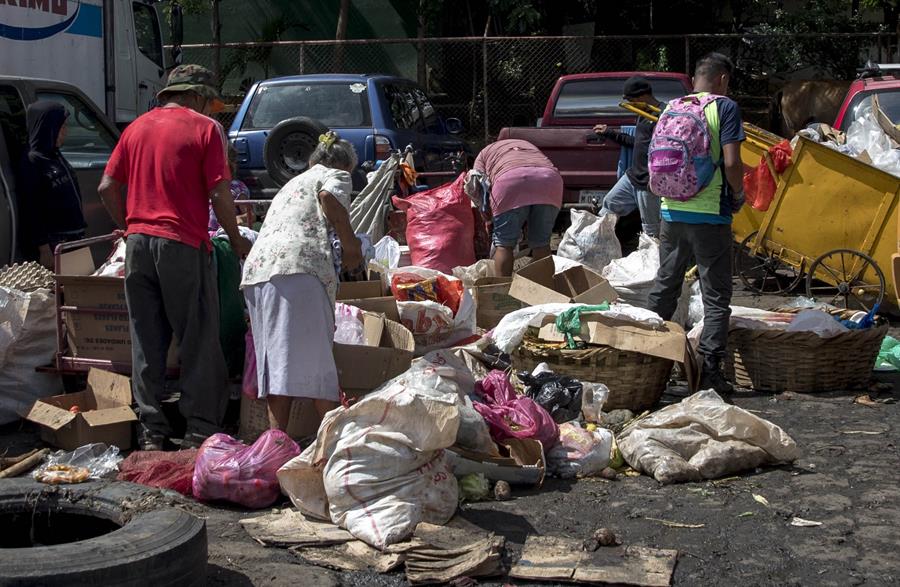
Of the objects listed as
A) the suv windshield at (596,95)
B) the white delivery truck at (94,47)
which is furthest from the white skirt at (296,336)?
the suv windshield at (596,95)

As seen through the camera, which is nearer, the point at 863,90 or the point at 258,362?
the point at 258,362

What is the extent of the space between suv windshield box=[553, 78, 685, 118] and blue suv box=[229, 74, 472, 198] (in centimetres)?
126

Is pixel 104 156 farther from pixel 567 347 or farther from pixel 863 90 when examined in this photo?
pixel 863 90

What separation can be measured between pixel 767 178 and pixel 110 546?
6749 millimetres

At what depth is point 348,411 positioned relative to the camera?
4641 mm

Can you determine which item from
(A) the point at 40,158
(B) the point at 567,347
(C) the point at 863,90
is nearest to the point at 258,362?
(B) the point at 567,347

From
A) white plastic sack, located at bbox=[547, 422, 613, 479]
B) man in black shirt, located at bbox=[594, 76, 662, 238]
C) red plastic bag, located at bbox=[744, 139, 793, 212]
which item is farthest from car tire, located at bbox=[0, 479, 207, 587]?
red plastic bag, located at bbox=[744, 139, 793, 212]

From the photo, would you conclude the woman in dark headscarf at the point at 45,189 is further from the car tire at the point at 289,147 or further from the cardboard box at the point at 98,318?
the car tire at the point at 289,147

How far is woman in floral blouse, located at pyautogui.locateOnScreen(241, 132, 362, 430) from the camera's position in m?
5.18

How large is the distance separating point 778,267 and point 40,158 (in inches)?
235

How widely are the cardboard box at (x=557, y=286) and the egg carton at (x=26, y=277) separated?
9.07ft

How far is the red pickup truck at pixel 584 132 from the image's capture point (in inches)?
439

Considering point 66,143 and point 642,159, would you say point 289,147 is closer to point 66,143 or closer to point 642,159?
point 66,143

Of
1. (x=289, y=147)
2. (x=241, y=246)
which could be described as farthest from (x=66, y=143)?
(x=241, y=246)
